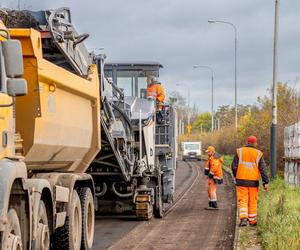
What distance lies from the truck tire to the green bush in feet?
9.09

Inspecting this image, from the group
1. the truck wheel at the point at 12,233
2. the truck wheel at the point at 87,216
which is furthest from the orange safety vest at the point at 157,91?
the truck wheel at the point at 12,233

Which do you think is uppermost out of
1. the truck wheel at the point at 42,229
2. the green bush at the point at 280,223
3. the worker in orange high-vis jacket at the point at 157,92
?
the worker in orange high-vis jacket at the point at 157,92

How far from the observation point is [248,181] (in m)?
14.4

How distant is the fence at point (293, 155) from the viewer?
2148 cm

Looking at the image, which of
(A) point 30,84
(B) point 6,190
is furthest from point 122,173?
(B) point 6,190

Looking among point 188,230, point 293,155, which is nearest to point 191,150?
point 293,155

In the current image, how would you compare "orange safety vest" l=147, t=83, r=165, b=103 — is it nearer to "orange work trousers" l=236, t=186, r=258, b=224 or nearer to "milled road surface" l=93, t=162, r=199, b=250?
"milled road surface" l=93, t=162, r=199, b=250

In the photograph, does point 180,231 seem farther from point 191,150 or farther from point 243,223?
point 191,150

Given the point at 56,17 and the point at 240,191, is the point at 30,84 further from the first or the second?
the point at 240,191

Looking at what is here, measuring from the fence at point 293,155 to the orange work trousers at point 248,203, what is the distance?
23.6ft

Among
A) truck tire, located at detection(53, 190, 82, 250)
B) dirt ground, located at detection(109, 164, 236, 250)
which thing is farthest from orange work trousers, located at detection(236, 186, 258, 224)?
truck tire, located at detection(53, 190, 82, 250)

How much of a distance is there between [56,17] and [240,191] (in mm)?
5313

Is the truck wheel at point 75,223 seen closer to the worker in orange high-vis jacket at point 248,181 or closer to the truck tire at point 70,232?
the truck tire at point 70,232

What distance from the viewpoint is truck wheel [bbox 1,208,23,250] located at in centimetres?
747
